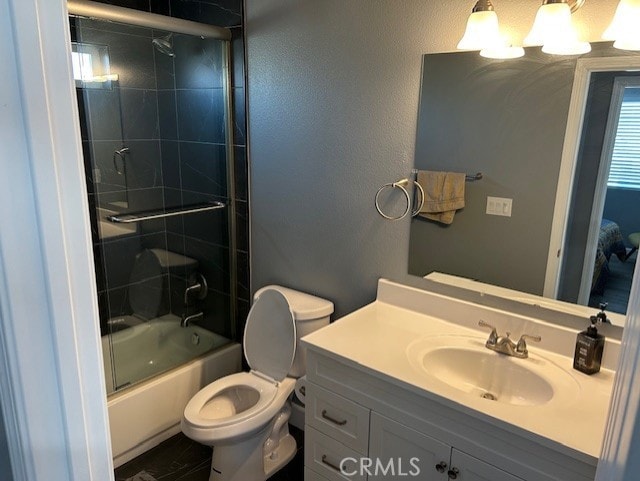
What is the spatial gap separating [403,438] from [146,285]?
1774 mm

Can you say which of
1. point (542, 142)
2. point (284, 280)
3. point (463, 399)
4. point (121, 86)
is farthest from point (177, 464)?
point (542, 142)

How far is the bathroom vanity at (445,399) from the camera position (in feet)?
4.24

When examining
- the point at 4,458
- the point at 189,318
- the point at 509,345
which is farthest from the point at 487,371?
the point at 189,318

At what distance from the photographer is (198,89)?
257 centimetres

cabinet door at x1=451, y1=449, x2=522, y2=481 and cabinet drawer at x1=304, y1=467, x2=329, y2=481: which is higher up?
cabinet door at x1=451, y1=449, x2=522, y2=481

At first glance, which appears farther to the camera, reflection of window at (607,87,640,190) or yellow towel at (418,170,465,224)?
yellow towel at (418,170,465,224)

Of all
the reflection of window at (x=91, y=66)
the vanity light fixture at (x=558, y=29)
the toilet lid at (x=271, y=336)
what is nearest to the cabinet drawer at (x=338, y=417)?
the toilet lid at (x=271, y=336)

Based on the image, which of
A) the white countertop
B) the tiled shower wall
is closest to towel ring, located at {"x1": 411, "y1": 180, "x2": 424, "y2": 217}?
the white countertop

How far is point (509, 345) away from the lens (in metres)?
1.66

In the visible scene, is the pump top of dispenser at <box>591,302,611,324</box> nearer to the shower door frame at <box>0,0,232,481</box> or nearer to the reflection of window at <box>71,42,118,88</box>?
the shower door frame at <box>0,0,232,481</box>

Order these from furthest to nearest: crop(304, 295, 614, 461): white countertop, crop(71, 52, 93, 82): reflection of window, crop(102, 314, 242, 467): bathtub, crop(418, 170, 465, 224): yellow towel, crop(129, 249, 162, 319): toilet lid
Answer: crop(129, 249, 162, 319): toilet lid → crop(102, 314, 242, 467): bathtub → crop(71, 52, 93, 82): reflection of window → crop(418, 170, 465, 224): yellow towel → crop(304, 295, 614, 461): white countertop

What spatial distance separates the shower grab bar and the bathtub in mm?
563

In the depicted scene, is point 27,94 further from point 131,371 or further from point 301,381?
point 131,371

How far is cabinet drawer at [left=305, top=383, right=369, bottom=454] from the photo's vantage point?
5.44ft
